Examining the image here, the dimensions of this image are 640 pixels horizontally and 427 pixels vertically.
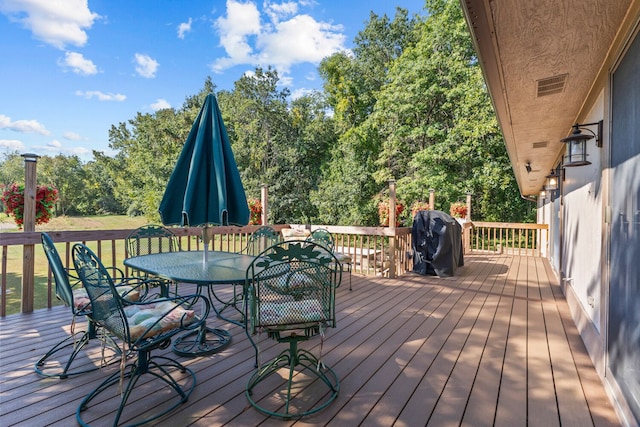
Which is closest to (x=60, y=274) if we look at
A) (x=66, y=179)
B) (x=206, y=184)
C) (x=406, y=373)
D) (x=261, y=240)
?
(x=206, y=184)

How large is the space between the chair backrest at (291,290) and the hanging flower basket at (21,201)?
3.12m

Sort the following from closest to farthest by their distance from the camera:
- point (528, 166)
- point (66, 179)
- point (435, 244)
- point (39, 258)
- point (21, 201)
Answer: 1. point (21, 201)
2. point (435, 244)
3. point (528, 166)
4. point (39, 258)
5. point (66, 179)

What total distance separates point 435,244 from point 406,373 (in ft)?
12.3

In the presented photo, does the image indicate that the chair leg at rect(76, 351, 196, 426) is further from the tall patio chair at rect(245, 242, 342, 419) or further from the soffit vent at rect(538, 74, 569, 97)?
the soffit vent at rect(538, 74, 569, 97)

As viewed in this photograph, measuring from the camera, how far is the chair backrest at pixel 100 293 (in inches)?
65.9

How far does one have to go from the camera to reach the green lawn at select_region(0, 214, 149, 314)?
19.4 feet

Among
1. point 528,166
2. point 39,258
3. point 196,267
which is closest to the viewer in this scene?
point 196,267

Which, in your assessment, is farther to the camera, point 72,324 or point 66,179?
point 66,179

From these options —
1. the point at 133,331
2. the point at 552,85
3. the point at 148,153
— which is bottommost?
the point at 133,331

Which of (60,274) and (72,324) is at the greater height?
(60,274)

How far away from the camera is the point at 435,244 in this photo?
5.67 metres

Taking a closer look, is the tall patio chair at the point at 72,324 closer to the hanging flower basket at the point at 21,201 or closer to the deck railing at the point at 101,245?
the deck railing at the point at 101,245

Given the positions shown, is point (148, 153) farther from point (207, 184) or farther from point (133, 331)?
point (133, 331)

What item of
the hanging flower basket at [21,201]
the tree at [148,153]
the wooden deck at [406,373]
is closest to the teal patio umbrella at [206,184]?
the wooden deck at [406,373]
